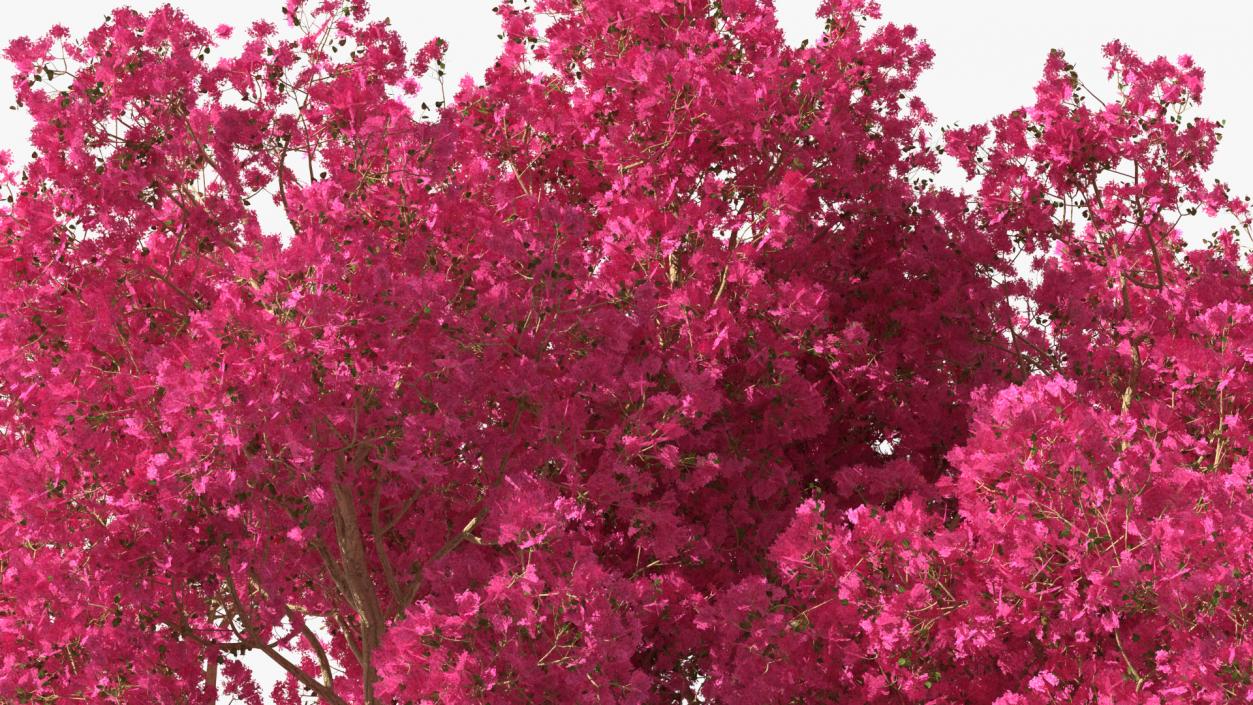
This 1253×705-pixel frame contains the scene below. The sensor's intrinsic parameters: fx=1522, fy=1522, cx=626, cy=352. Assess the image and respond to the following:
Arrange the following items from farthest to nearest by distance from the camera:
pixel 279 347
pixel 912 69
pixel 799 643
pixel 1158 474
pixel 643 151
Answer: pixel 912 69 → pixel 643 151 → pixel 799 643 → pixel 1158 474 → pixel 279 347

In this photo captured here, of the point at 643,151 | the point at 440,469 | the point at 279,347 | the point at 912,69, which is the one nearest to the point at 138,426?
the point at 279,347

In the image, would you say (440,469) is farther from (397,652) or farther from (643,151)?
(643,151)

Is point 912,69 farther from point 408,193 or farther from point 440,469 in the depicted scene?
point 440,469

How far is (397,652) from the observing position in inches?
455

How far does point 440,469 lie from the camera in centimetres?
1173

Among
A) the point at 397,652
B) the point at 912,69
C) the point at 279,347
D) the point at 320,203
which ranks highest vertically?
the point at 912,69

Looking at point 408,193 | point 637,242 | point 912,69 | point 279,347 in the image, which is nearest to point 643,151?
point 637,242

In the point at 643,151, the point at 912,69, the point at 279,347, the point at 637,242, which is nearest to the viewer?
the point at 279,347

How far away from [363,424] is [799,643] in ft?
13.0

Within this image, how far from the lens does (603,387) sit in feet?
42.1

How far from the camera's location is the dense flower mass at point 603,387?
11.2 metres

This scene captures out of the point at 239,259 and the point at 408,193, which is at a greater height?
the point at 408,193

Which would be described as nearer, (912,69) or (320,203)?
(320,203)

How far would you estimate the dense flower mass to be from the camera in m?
11.2
